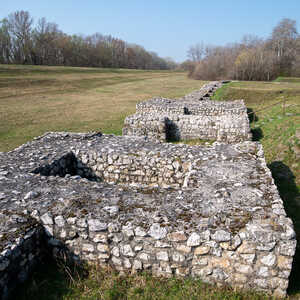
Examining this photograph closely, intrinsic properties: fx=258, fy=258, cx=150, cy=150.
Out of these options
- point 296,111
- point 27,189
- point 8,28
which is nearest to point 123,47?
point 8,28

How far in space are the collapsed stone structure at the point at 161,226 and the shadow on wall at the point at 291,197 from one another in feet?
1.73

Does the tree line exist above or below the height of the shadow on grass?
above

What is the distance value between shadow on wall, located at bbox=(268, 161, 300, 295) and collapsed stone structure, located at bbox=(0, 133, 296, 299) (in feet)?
1.73

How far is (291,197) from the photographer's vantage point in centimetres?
640

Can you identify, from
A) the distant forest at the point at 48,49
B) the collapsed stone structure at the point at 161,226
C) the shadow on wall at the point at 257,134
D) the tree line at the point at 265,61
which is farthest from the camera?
the distant forest at the point at 48,49

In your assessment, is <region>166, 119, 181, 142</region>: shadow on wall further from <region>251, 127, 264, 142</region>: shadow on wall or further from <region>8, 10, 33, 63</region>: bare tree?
<region>8, 10, 33, 63</region>: bare tree

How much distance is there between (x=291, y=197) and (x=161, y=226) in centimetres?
433

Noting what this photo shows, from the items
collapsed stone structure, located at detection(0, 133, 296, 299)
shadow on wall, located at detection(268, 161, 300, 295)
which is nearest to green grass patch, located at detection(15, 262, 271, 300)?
collapsed stone structure, located at detection(0, 133, 296, 299)

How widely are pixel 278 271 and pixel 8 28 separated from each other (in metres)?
86.7

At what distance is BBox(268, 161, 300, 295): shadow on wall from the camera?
379 cm

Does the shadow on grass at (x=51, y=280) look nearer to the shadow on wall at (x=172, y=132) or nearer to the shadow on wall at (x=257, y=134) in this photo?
the shadow on wall at (x=172, y=132)

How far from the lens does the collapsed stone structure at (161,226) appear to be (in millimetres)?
3416

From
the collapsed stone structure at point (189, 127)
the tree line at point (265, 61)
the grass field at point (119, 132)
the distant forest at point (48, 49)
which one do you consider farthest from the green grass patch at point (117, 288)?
the distant forest at point (48, 49)

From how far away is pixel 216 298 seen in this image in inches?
129
